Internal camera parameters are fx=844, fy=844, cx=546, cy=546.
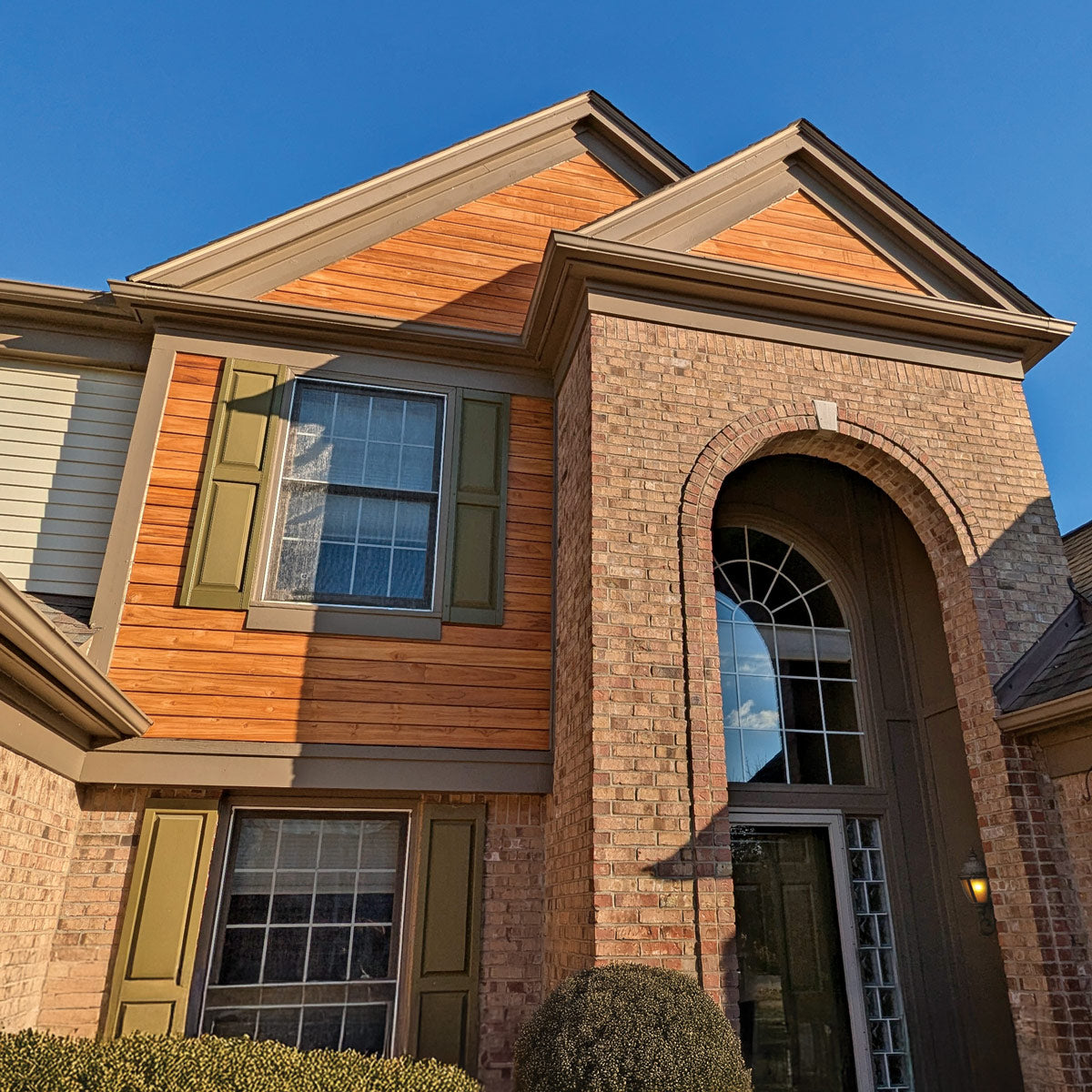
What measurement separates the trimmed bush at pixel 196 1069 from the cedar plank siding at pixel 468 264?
5187mm

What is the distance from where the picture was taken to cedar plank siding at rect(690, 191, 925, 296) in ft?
21.9

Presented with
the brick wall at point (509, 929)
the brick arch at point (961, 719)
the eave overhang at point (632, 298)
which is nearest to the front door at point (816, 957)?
the brick arch at point (961, 719)

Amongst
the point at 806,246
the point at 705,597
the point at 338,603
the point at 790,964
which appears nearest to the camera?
the point at 705,597

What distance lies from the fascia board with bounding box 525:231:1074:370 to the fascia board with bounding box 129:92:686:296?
5.96 ft

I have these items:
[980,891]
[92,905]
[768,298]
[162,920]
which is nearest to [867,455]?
[768,298]

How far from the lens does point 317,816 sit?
18.1 feet

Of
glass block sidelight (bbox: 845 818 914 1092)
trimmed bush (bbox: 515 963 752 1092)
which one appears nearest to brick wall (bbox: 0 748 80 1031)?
trimmed bush (bbox: 515 963 752 1092)

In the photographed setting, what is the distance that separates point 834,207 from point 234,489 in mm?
5329

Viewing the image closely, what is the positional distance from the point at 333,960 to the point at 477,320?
15.9ft

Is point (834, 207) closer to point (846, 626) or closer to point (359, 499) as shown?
point (846, 626)

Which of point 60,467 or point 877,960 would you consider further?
point 60,467

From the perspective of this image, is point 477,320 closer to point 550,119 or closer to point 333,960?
point 550,119

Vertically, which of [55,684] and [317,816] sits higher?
[55,684]

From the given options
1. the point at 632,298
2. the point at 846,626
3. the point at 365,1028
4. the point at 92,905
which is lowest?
the point at 365,1028
